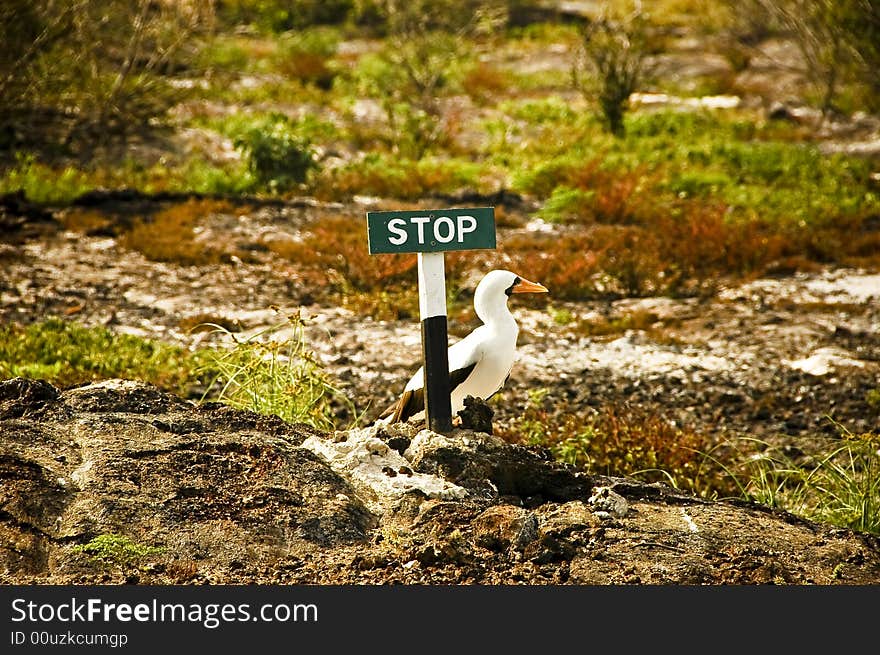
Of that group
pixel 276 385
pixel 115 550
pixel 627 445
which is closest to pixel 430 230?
pixel 276 385

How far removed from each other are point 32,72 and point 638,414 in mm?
9163

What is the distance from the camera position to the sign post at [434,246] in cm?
455

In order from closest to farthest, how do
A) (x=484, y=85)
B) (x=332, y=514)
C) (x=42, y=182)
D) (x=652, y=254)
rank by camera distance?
1. (x=332, y=514)
2. (x=652, y=254)
3. (x=42, y=182)
4. (x=484, y=85)

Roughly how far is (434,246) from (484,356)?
2.47 ft

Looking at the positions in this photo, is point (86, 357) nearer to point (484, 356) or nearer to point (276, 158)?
point (484, 356)

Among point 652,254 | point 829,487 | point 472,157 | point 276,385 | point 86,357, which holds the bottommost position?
point 829,487

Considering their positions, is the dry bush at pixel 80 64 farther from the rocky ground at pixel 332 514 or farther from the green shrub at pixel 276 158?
the rocky ground at pixel 332 514

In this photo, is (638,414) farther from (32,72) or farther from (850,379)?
(32,72)

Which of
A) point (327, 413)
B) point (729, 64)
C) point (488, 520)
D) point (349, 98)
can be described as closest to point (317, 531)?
point (488, 520)

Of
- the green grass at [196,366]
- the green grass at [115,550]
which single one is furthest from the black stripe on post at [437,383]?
the green grass at [115,550]

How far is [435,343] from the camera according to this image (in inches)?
185

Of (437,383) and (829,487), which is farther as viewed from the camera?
(829,487)

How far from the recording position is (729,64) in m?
22.3

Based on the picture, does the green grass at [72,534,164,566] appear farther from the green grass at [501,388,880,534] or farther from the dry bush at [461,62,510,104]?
the dry bush at [461,62,510,104]
